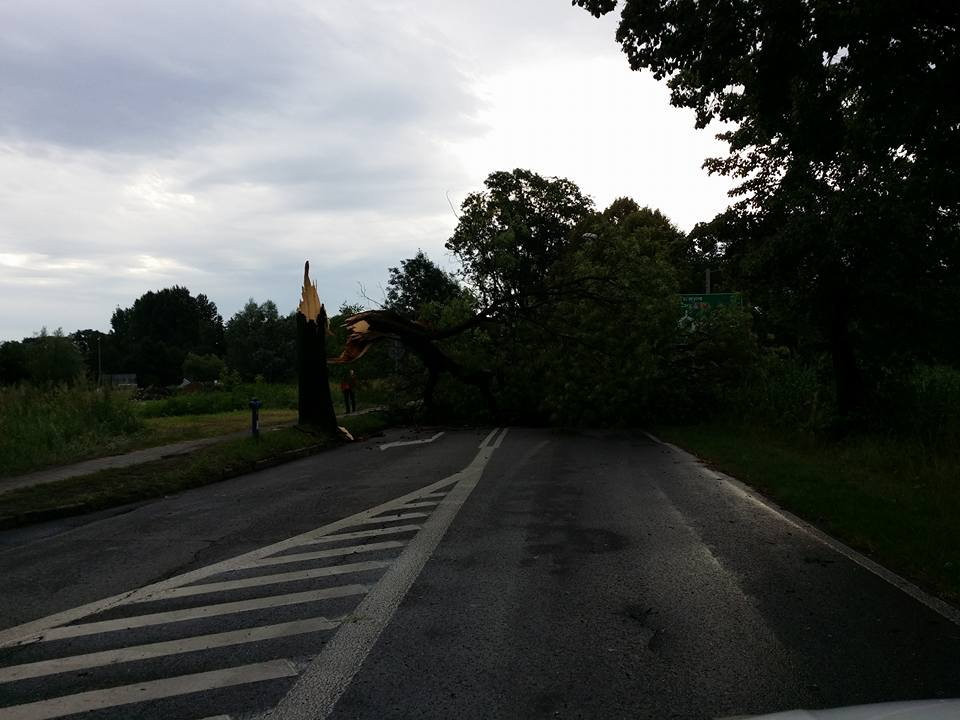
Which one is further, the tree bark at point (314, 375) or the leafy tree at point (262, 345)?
the leafy tree at point (262, 345)

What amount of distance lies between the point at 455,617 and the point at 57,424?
1561 cm

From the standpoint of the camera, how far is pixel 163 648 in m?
4.69

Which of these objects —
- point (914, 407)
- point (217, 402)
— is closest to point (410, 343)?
point (914, 407)

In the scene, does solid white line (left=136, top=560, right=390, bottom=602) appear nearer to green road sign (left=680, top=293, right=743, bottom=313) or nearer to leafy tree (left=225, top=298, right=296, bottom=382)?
green road sign (left=680, top=293, right=743, bottom=313)

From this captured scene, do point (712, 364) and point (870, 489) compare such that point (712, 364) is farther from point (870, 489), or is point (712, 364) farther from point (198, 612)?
point (198, 612)

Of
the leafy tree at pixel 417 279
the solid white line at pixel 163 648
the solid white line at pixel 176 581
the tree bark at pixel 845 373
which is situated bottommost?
the solid white line at pixel 176 581

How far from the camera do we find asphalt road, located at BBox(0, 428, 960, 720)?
12.8ft

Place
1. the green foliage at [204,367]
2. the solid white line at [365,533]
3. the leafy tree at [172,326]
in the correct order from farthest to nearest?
1. the leafy tree at [172,326]
2. the green foliage at [204,367]
3. the solid white line at [365,533]

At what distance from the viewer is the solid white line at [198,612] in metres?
5.10

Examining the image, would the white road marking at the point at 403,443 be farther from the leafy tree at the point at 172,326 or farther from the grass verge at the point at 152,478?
the leafy tree at the point at 172,326

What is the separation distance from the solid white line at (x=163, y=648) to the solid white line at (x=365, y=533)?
2534mm

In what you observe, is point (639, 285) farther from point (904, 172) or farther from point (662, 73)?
point (662, 73)

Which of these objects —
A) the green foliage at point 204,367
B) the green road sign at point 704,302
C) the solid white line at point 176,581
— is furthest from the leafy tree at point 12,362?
the solid white line at point 176,581

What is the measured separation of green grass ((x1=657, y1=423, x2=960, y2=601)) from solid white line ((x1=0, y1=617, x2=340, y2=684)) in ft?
16.0
